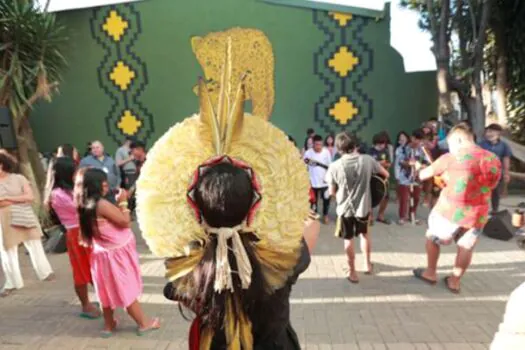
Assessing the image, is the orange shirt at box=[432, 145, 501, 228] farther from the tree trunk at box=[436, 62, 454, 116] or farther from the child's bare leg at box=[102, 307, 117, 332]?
the tree trunk at box=[436, 62, 454, 116]

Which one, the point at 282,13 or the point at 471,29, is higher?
the point at 282,13

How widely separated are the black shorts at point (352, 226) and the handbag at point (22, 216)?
3410 mm

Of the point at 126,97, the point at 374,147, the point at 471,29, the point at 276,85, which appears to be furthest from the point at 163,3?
the point at 471,29

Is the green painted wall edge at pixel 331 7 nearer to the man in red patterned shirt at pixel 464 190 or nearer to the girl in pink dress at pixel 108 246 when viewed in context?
the man in red patterned shirt at pixel 464 190

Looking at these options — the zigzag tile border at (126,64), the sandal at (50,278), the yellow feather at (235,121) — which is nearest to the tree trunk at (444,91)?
the zigzag tile border at (126,64)

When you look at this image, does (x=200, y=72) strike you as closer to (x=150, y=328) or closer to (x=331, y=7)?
(x=331, y=7)

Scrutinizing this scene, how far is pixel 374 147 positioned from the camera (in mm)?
6973

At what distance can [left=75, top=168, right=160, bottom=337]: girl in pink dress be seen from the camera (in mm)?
3137

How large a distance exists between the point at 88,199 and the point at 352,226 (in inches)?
109

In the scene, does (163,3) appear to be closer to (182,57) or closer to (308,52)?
(182,57)

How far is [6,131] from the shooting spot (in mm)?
5000

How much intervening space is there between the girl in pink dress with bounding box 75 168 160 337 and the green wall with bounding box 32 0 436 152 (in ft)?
20.9

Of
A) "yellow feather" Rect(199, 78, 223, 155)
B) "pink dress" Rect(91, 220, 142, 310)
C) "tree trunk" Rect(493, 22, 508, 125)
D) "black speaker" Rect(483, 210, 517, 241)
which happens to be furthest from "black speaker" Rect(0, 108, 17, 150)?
"tree trunk" Rect(493, 22, 508, 125)

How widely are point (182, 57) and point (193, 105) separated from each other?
1093 millimetres
